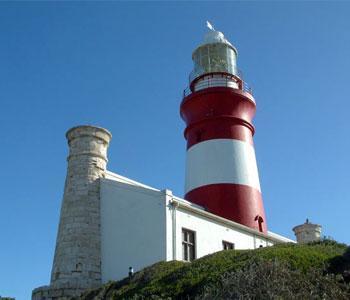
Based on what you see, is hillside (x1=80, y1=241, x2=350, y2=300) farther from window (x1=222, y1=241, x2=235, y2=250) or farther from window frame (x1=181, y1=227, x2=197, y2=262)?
window (x1=222, y1=241, x2=235, y2=250)

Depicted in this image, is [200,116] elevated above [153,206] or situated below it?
above

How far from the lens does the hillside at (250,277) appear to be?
29.8 feet

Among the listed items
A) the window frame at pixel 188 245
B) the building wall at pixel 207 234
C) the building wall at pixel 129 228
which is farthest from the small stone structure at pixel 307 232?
the building wall at pixel 129 228

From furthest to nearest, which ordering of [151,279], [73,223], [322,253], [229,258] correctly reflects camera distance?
1. [73,223]
2. [151,279]
3. [229,258]
4. [322,253]

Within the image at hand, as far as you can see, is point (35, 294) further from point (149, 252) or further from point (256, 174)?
point (256, 174)

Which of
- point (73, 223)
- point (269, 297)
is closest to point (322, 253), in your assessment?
point (269, 297)

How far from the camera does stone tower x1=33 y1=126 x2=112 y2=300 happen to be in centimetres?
1805

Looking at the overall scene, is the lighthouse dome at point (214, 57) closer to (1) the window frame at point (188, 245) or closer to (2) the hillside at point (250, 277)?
(1) the window frame at point (188, 245)

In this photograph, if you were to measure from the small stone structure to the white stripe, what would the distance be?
8624 mm

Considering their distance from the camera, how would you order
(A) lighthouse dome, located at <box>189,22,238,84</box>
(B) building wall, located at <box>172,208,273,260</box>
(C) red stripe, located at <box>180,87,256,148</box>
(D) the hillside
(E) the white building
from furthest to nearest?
(A) lighthouse dome, located at <box>189,22,238,84</box>
(C) red stripe, located at <box>180,87,256,148</box>
(B) building wall, located at <box>172,208,273,260</box>
(E) the white building
(D) the hillside

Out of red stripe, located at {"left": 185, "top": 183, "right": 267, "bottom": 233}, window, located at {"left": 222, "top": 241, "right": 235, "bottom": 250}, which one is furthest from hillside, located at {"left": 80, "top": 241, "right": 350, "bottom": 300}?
red stripe, located at {"left": 185, "top": 183, "right": 267, "bottom": 233}

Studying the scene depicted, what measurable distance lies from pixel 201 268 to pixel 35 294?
8262 mm

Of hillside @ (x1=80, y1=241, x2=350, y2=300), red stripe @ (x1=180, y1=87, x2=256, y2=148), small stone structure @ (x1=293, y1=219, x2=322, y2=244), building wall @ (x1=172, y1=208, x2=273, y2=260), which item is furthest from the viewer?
small stone structure @ (x1=293, y1=219, x2=322, y2=244)

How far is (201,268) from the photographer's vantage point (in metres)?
12.4
